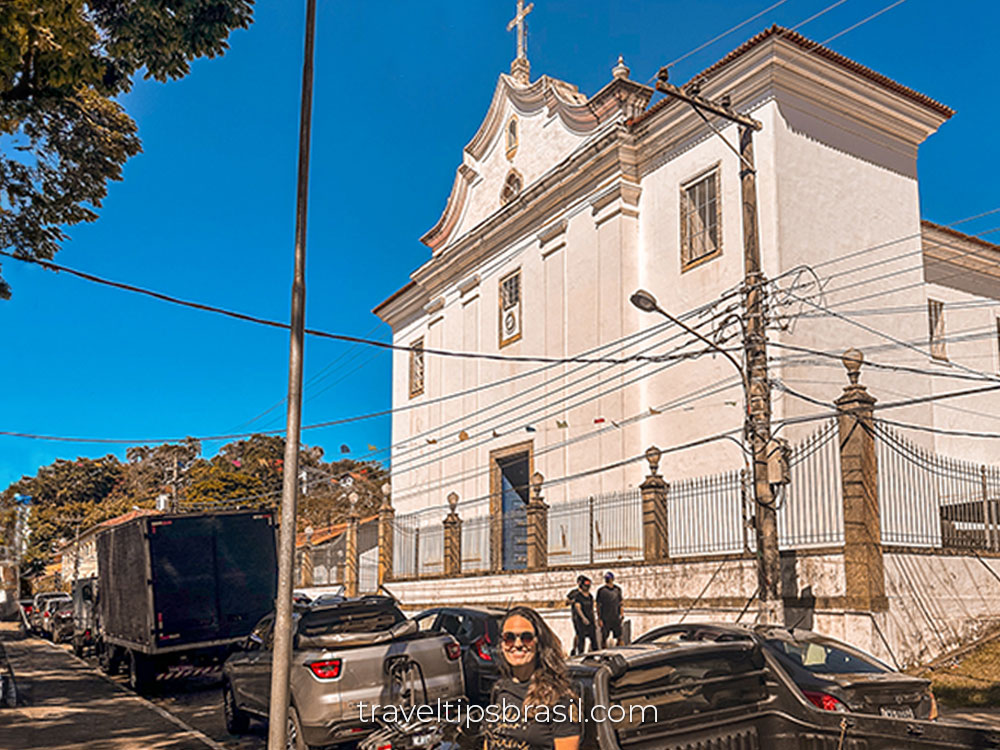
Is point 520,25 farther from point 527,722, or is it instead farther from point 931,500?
point 527,722

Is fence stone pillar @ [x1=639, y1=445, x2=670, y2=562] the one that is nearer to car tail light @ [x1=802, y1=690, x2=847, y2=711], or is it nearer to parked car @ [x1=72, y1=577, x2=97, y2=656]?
car tail light @ [x1=802, y1=690, x2=847, y2=711]

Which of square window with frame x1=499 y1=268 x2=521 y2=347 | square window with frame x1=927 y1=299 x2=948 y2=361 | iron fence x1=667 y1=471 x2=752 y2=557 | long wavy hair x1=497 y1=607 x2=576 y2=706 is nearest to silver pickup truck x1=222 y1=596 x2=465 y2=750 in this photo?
long wavy hair x1=497 y1=607 x2=576 y2=706

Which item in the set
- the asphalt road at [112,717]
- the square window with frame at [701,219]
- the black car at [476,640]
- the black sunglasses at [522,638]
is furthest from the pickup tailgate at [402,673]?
the square window with frame at [701,219]

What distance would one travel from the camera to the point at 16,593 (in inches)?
2367

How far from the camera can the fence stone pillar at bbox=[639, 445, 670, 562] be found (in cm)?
1858

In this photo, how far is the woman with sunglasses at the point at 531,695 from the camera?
443 cm

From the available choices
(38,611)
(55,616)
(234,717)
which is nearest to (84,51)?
(234,717)

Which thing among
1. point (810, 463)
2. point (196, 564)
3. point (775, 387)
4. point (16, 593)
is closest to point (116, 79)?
point (196, 564)

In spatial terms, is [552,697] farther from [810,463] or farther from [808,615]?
[810,463]

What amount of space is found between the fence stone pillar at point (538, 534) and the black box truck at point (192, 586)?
713 centimetres

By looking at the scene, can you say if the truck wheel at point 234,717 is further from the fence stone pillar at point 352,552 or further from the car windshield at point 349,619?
the fence stone pillar at point 352,552

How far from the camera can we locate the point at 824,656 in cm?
862

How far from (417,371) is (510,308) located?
7950 millimetres

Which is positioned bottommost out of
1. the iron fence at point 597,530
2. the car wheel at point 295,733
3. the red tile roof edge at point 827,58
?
the car wheel at point 295,733
